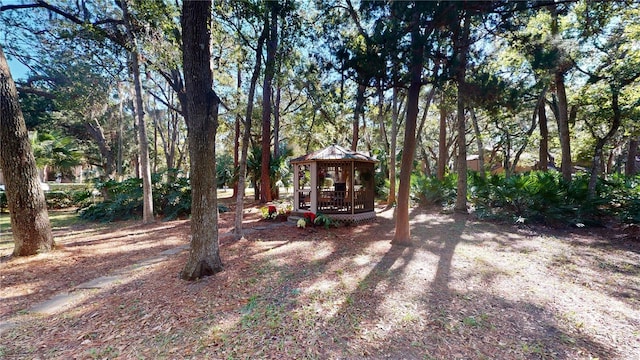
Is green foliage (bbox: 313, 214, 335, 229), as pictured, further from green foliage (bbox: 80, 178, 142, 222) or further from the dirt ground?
green foliage (bbox: 80, 178, 142, 222)

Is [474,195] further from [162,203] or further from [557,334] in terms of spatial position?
[162,203]

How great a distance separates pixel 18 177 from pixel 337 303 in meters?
6.07

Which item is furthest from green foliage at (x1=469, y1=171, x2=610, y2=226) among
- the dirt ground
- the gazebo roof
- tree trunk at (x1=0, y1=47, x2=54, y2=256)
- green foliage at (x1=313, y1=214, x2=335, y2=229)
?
tree trunk at (x1=0, y1=47, x2=54, y2=256)

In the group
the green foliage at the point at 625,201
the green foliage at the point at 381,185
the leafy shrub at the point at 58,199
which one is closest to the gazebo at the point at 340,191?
the green foliage at the point at 381,185

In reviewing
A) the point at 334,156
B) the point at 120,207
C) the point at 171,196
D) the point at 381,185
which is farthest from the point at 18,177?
the point at 381,185

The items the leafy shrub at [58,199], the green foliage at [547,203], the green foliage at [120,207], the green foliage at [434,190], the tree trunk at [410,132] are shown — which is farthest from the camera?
the leafy shrub at [58,199]

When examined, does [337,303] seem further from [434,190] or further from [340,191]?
[434,190]

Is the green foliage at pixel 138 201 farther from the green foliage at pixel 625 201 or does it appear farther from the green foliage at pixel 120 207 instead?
the green foliage at pixel 625 201

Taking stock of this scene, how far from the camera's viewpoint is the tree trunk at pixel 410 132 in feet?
17.0

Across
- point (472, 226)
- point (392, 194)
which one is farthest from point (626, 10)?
point (392, 194)

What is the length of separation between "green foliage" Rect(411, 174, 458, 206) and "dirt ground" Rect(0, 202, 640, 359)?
4.99 metres

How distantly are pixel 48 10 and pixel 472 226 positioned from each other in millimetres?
14842

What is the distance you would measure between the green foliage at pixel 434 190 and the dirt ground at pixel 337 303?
196 inches

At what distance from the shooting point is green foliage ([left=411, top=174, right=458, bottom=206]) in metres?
11.2
